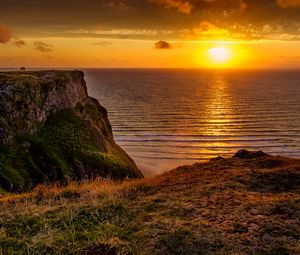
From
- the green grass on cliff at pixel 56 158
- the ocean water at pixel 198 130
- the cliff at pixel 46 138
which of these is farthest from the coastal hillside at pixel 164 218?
the ocean water at pixel 198 130

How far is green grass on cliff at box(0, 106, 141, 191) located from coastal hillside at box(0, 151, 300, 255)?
2192 centimetres

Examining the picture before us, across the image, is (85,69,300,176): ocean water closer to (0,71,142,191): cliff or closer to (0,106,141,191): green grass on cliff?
(0,106,141,191): green grass on cliff

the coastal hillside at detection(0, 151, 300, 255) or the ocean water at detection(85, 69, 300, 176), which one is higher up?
the coastal hillside at detection(0, 151, 300, 255)

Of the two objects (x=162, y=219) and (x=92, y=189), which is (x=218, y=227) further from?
(x=92, y=189)

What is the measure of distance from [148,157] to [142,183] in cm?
5030

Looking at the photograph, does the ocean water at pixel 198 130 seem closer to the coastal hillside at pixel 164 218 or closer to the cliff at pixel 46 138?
the cliff at pixel 46 138

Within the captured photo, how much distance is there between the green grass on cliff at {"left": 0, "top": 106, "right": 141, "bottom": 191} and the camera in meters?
36.2

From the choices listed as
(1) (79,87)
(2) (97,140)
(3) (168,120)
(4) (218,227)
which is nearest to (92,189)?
(4) (218,227)

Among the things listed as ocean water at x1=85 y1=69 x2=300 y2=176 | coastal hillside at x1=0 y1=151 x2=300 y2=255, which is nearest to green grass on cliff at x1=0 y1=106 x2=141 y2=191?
ocean water at x1=85 y1=69 x2=300 y2=176

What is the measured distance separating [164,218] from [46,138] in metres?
36.3

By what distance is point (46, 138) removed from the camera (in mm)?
44750

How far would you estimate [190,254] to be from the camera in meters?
8.89

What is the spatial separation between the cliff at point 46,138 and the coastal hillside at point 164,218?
66.2 ft

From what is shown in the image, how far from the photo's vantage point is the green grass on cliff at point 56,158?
36.2 meters
